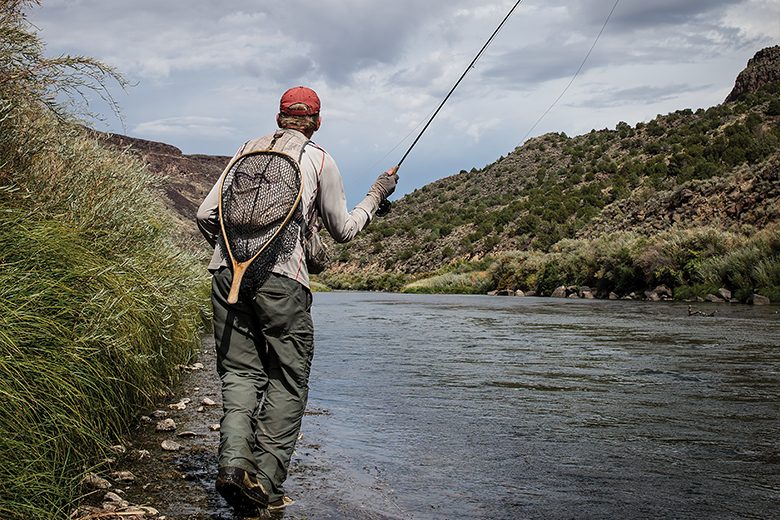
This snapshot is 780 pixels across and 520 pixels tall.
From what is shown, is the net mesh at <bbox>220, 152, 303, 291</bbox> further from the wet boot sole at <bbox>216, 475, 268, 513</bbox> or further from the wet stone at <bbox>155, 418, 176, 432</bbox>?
the wet stone at <bbox>155, 418, 176, 432</bbox>

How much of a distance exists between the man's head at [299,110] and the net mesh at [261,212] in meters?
0.36

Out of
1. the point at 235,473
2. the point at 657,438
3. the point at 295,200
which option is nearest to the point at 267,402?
the point at 235,473

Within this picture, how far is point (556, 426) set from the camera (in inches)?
213

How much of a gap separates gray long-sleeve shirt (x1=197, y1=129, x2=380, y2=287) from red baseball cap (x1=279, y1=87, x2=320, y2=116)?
0.12 m

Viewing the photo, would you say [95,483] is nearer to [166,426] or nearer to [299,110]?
[166,426]

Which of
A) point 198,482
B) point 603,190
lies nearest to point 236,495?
point 198,482

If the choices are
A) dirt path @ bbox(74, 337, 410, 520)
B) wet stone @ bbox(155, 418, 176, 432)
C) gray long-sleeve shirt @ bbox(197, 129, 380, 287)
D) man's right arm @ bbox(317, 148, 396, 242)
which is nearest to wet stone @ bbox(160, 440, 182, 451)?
dirt path @ bbox(74, 337, 410, 520)

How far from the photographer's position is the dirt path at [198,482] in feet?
11.5

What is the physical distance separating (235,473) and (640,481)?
7.15 ft

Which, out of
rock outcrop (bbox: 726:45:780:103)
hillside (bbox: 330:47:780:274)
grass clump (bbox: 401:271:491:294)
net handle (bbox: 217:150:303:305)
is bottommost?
grass clump (bbox: 401:271:491:294)

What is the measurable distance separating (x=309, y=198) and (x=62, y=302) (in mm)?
1491

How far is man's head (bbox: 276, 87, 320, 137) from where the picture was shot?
4004 millimetres

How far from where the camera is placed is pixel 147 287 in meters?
5.44

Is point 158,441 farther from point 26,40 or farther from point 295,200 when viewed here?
point 26,40
